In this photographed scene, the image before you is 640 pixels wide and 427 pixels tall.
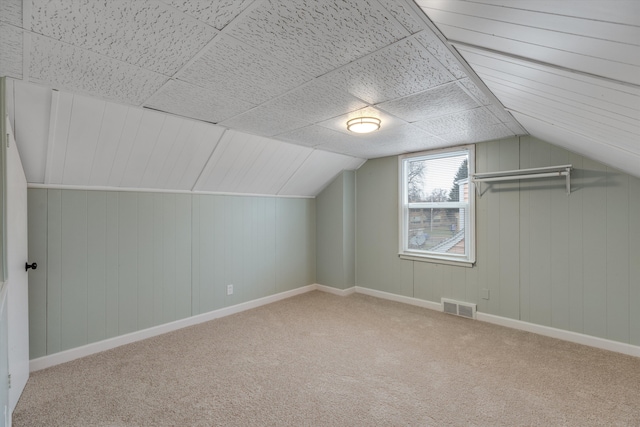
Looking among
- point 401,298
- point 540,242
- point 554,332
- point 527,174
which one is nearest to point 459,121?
point 527,174

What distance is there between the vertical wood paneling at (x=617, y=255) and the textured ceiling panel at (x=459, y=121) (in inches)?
50.3

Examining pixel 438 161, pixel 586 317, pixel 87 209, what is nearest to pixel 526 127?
pixel 438 161

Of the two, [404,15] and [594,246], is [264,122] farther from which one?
[594,246]

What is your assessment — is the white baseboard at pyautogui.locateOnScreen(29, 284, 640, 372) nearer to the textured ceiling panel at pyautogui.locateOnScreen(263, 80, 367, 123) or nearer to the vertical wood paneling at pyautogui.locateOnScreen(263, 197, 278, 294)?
the vertical wood paneling at pyautogui.locateOnScreen(263, 197, 278, 294)

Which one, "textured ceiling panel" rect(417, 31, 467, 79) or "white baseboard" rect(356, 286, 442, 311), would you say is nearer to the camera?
"textured ceiling panel" rect(417, 31, 467, 79)

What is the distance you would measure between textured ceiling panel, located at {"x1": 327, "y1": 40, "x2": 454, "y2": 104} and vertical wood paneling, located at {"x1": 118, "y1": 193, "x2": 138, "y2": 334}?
2.37m

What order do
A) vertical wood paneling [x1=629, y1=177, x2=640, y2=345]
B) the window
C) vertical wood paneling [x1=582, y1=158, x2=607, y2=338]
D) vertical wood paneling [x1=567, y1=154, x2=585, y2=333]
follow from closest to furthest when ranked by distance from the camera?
vertical wood paneling [x1=629, y1=177, x2=640, y2=345] < vertical wood paneling [x1=582, y1=158, x2=607, y2=338] < vertical wood paneling [x1=567, y1=154, x2=585, y2=333] < the window

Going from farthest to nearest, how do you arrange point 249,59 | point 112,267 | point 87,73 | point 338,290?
1. point 338,290
2. point 112,267
3. point 87,73
4. point 249,59

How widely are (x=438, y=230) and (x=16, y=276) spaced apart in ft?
13.4

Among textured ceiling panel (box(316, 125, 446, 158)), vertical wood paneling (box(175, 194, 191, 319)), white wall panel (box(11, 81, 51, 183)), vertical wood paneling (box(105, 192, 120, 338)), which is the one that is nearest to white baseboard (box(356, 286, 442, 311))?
textured ceiling panel (box(316, 125, 446, 158))

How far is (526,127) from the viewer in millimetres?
2828

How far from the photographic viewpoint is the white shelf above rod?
2.87 metres

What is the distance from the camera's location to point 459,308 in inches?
144

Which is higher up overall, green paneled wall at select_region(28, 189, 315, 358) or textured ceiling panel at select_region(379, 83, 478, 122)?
textured ceiling panel at select_region(379, 83, 478, 122)
